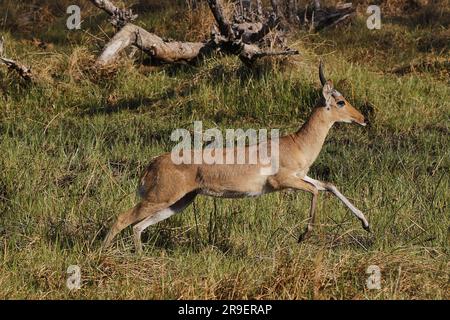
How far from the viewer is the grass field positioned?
7016 mm

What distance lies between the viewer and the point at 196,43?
13625mm

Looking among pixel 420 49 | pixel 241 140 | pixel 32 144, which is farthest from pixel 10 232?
pixel 420 49

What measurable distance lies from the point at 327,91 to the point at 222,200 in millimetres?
1364

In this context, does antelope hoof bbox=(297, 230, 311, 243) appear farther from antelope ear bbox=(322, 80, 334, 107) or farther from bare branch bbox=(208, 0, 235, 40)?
bare branch bbox=(208, 0, 235, 40)

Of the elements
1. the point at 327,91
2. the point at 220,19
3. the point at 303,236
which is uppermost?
the point at 220,19

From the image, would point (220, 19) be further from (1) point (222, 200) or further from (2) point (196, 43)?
(1) point (222, 200)

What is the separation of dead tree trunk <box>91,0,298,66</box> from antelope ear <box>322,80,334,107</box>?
3.40 meters

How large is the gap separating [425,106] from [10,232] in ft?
19.7

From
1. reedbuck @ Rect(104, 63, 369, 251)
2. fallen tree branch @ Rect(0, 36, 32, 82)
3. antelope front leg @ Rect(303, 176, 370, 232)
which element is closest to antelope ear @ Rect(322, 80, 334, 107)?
reedbuck @ Rect(104, 63, 369, 251)

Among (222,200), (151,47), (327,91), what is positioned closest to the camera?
(327,91)

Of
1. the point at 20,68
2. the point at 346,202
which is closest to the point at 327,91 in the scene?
the point at 346,202

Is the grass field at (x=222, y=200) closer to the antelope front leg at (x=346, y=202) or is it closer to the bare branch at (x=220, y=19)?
the antelope front leg at (x=346, y=202)

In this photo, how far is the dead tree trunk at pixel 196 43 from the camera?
12055 millimetres

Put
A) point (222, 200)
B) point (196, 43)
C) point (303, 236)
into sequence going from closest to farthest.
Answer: point (303, 236)
point (222, 200)
point (196, 43)
